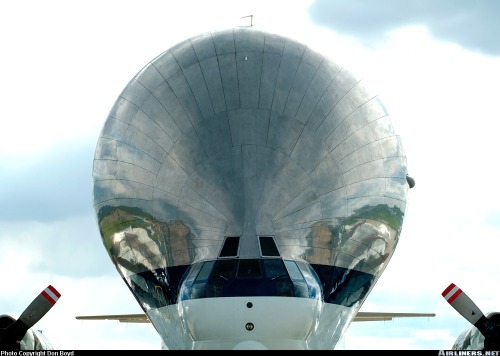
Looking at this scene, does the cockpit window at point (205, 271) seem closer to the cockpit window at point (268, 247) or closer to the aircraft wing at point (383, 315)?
the cockpit window at point (268, 247)

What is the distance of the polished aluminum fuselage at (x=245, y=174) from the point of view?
27.3 meters

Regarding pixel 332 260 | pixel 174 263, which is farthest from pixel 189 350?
pixel 332 260

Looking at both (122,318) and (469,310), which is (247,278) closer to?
(469,310)

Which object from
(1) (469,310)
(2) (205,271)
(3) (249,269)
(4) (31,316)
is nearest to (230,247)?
(3) (249,269)

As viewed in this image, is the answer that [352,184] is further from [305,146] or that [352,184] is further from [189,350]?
[189,350]

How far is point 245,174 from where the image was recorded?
27.4 metres

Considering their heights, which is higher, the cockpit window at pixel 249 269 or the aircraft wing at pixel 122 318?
the cockpit window at pixel 249 269

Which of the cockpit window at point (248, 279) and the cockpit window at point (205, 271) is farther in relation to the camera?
the cockpit window at point (205, 271)

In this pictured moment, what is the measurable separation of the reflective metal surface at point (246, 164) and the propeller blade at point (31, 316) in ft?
7.43

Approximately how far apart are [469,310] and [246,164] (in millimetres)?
6627

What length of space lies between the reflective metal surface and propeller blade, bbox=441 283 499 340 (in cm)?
268

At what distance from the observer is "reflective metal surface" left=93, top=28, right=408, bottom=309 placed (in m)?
27.4

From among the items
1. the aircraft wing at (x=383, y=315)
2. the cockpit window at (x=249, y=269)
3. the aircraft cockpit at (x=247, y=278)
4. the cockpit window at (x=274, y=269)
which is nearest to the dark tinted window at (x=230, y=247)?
the aircraft cockpit at (x=247, y=278)

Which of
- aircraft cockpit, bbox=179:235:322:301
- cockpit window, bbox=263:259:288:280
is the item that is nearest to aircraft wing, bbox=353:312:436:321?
aircraft cockpit, bbox=179:235:322:301
